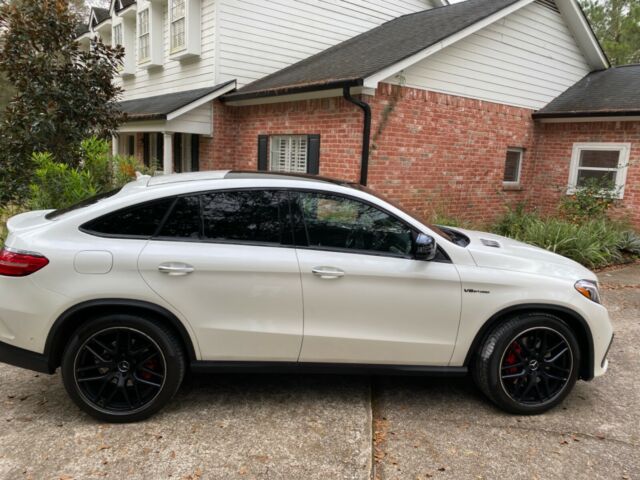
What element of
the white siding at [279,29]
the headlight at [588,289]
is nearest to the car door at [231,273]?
the headlight at [588,289]

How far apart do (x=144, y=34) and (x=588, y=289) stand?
1440cm

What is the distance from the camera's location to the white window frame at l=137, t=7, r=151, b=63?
1405 centimetres

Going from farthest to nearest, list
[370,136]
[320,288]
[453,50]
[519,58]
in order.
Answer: [519,58] → [453,50] → [370,136] → [320,288]

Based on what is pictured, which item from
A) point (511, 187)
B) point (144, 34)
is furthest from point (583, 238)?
point (144, 34)

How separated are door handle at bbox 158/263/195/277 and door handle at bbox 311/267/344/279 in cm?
79

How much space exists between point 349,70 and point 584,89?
6.81m

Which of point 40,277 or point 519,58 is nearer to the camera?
point 40,277

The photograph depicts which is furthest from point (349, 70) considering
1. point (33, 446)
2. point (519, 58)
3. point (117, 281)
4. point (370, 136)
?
point (33, 446)

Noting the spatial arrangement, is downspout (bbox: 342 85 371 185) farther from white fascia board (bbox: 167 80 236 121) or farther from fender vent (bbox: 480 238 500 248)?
fender vent (bbox: 480 238 500 248)

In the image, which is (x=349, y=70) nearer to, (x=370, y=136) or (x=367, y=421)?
(x=370, y=136)

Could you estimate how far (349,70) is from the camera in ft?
28.6

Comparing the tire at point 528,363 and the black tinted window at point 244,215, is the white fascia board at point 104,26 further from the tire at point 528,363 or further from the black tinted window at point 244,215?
the tire at point 528,363

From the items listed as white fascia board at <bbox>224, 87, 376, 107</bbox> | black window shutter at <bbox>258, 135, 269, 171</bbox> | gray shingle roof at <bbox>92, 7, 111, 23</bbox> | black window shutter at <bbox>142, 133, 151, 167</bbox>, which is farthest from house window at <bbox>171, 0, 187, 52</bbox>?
gray shingle roof at <bbox>92, 7, 111, 23</bbox>

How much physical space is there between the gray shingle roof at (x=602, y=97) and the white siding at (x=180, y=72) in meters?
7.60
